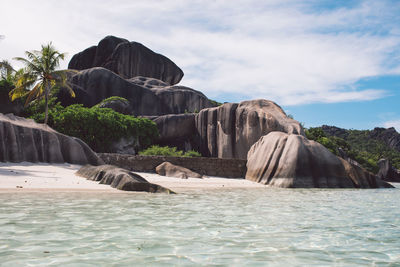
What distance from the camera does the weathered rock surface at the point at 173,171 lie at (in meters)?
14.7

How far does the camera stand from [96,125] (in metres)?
22.9

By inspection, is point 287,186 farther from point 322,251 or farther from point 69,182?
point 322,251

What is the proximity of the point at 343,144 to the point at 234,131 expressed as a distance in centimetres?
2334

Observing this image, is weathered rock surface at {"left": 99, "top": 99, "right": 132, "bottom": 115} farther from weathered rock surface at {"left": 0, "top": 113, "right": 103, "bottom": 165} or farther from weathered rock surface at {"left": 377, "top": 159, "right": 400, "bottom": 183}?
weathered rock surface at {"left": 377, "top": 159, "right": 400, "bottom": 183}

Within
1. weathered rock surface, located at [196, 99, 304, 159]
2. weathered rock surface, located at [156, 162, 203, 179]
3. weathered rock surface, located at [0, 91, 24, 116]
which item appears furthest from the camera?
weathered rock surface, located at [0, 91, 24, 116]

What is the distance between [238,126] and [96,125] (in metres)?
9.91

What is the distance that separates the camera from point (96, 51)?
4725 centimetres

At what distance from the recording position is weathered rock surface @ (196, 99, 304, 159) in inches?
891

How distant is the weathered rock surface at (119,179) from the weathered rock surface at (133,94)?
21085mm

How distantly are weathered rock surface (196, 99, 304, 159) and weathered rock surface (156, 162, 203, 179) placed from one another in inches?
349

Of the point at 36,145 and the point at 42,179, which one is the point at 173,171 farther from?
the point at 42,179

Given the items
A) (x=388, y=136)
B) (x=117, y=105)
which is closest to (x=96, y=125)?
(x=117, y=105)

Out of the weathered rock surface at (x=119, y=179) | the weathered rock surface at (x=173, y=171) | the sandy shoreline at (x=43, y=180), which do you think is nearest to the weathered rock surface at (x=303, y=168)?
the weathered rock surface at (x=173, y=171)

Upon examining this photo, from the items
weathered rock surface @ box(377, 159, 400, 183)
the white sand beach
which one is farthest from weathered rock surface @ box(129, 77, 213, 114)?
weathered rock surface @ box(377, 159, 400, 183)
